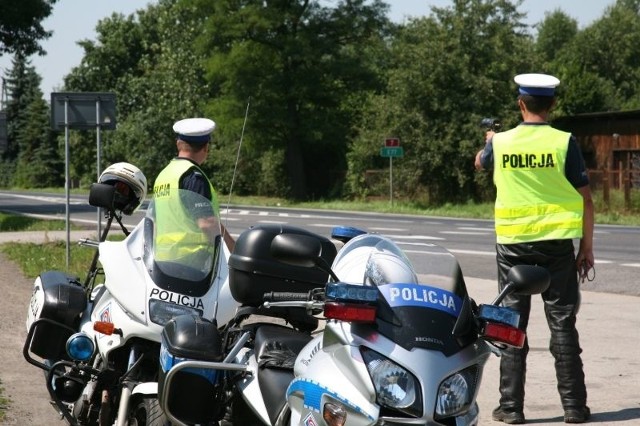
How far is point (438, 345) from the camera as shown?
12.1ft

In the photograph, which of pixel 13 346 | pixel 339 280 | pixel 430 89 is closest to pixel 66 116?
pixel 13 346

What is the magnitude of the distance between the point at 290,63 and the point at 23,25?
48.6ft

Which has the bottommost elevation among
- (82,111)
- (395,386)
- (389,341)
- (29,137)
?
(395,386)

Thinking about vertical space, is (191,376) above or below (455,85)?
below

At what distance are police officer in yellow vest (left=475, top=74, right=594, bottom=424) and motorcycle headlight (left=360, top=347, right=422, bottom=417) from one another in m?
3.43

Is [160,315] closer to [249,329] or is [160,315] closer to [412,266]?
[249,329]

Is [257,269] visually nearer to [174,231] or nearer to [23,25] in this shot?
[174,231]

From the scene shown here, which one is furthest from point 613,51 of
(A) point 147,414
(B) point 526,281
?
(B) point 526,281

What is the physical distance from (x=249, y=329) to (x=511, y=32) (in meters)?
43.2

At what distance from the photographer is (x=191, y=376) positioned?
4.66 m

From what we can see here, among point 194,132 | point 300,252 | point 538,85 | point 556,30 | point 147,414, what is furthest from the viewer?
point 556,30

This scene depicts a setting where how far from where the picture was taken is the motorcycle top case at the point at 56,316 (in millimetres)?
6250

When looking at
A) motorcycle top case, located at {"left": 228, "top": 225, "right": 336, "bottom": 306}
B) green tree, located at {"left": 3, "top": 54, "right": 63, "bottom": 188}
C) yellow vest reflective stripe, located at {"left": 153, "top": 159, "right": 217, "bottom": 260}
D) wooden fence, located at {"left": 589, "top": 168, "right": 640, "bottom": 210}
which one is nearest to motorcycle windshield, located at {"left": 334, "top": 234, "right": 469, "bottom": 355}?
motorcycle top case, located at {"left": 228, "top": 225, "right": 336, "bottom": 306}

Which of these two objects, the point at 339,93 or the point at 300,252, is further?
the point at 339,93
